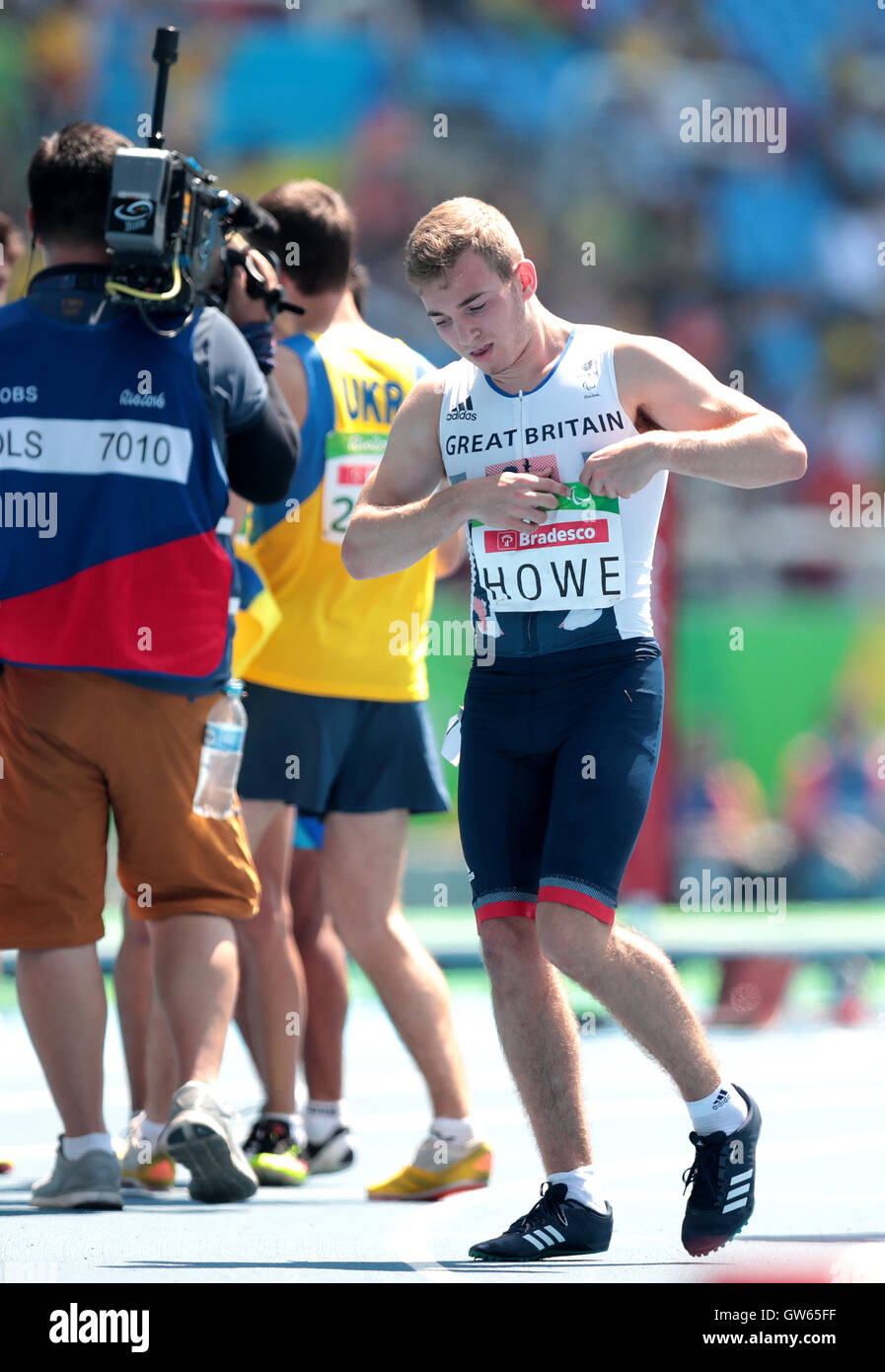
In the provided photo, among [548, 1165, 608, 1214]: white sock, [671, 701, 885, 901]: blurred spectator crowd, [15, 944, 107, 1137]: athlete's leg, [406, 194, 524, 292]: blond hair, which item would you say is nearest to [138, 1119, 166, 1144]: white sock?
[15, 944, 107, 1137]: athlete's leg

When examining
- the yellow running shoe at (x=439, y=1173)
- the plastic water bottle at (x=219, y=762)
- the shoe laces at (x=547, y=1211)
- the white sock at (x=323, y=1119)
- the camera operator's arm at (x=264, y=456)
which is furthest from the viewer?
Result: the white sock at (x=323, y=1119)

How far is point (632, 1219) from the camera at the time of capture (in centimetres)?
413

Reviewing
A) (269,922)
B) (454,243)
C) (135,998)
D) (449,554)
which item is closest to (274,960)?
(269,922)

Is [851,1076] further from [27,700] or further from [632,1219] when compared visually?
[27,700]

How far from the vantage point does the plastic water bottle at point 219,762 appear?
422 cm

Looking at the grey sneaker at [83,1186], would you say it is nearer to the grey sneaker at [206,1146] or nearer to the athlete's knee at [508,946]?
the grey sneaker at [206,1146]

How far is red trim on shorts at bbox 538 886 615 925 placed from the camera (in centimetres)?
350

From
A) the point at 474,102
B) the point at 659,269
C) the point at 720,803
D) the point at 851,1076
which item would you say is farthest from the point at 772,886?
the point at 474,102

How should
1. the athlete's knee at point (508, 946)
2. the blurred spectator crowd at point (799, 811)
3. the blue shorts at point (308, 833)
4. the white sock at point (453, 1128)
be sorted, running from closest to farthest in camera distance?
the athlete's knee at point (508, 946) → the white sock at point (453, 1128) → the blue shorts at point (308, 833) → the blurred spectator crowd at point (799, 811)

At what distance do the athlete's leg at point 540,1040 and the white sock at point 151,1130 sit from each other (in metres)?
1.40

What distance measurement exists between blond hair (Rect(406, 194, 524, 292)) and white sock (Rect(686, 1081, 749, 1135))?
→ 161 cm

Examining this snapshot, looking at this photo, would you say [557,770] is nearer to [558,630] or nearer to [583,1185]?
[558,630]

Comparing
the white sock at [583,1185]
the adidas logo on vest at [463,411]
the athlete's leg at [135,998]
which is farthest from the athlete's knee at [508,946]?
the athlete's leg at [135,998]

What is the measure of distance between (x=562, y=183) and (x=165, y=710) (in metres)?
14.5
